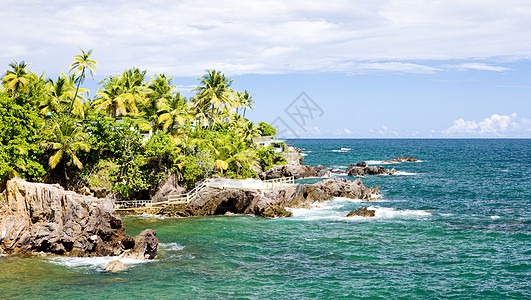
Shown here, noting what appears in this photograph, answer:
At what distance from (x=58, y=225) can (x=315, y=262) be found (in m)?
17.1

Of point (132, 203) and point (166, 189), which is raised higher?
point (166, 189)

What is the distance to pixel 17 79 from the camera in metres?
48.1

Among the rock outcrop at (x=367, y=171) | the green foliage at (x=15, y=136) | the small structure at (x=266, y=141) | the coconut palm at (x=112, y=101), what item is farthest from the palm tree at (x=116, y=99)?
the rock outcrop at (x=367, y=171)

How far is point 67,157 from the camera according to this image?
4541 cm

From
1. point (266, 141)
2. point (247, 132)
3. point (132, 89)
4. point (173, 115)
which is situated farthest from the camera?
point (266, 141)

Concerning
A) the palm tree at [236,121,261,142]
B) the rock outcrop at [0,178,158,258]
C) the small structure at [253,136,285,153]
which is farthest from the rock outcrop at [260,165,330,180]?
the rock outcrop at [0,178,158,258]

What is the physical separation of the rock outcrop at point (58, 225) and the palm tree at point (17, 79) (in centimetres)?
2125

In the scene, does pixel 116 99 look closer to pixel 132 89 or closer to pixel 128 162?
pixel 132 89

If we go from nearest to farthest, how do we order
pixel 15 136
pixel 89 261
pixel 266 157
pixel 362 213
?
pixel 89 261 < pixel 15 136 < pixel 362 213 < pixel 266 157

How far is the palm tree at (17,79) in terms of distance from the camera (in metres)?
48.0

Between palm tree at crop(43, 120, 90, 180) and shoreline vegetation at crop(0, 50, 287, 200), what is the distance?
9 cm

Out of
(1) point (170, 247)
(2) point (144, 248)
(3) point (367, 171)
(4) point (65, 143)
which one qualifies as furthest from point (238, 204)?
(3) point (367, 171)

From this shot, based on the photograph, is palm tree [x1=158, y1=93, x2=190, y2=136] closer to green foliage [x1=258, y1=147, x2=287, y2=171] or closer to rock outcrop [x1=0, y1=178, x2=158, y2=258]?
rock outcrop [x1=0, y1=178, x2=158, y2=258]

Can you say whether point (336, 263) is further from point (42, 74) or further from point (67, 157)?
point (42, 74)
